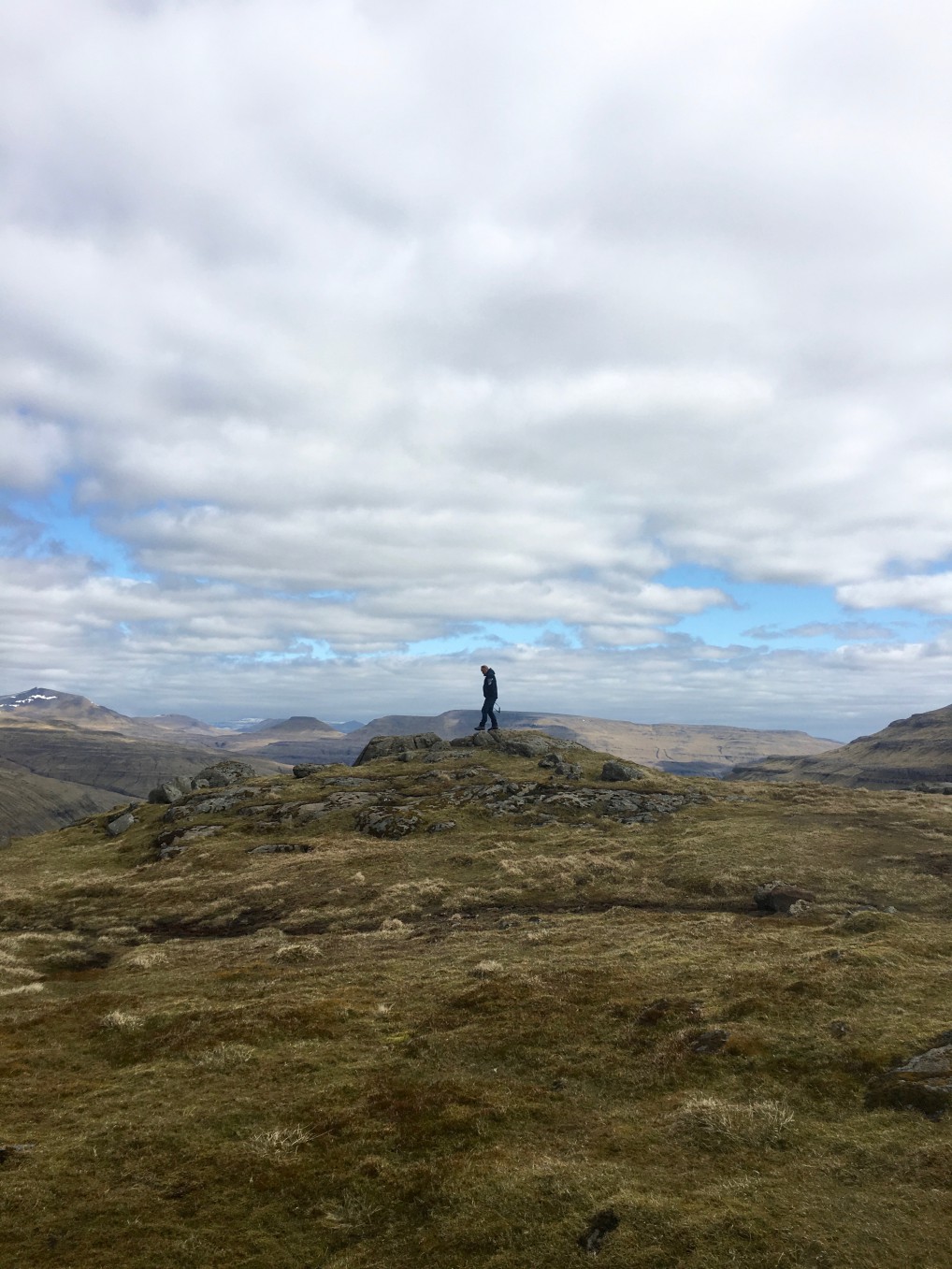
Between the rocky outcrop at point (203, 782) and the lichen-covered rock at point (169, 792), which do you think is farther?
the rocky outcrop at point (203, 782)

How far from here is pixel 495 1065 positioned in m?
18.2

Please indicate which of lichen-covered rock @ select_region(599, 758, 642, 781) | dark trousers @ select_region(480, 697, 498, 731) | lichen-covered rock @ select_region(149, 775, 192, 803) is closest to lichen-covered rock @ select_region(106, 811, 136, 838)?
lichen-covered rock @ select_region(149, 775, 192, 803)

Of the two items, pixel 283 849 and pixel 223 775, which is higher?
pixel 223 775

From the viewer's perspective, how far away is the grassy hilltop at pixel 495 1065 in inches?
452

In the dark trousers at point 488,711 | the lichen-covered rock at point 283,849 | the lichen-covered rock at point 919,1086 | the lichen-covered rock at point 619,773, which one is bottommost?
the lichen-covered rock at point 283,849

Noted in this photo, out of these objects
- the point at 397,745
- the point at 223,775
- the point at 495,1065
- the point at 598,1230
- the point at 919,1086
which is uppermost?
the point at 397,745

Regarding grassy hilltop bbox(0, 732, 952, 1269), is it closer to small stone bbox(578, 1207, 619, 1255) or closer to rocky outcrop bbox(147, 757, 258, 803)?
small stone bbox(578, 1207, 619, 1255)

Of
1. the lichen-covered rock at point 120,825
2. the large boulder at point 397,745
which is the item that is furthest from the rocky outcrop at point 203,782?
the large boulder at point 397,745

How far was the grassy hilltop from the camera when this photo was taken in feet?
37.6

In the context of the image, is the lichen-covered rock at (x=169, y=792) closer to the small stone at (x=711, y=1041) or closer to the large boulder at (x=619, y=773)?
the large boulder at (x=619, y=773)

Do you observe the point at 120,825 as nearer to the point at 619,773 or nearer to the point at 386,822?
the point at 386,822

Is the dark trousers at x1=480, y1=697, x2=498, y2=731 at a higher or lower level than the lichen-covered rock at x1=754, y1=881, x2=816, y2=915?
higher

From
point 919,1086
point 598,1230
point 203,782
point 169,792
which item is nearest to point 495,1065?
point 598,1230

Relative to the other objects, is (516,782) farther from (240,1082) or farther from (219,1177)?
(219,1177)
